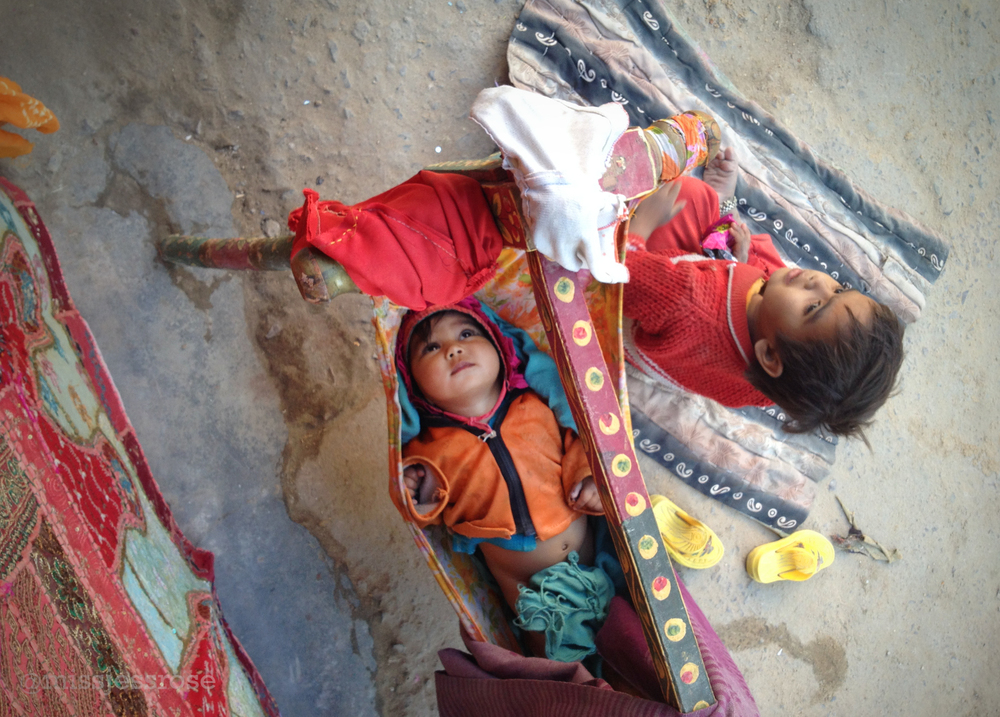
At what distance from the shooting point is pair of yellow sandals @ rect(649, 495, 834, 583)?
2.04 metres

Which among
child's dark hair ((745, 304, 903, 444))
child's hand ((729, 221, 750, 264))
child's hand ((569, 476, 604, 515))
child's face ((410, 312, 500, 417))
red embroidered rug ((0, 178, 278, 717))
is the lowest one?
red embroidered rug ((0, 178, 278, 717))

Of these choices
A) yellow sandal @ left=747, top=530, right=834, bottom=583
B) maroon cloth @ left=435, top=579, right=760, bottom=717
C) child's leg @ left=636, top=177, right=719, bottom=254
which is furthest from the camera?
yellow sandal @ left=747, top=530, right=834, bottom=583

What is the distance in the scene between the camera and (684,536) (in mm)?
2045

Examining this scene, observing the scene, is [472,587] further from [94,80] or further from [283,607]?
[94,80]

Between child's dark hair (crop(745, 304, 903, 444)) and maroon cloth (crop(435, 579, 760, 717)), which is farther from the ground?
child's dark hair (crop(745, 304, 903, 444))

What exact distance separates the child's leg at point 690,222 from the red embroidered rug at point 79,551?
1554 mm

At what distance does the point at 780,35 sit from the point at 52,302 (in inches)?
99.2

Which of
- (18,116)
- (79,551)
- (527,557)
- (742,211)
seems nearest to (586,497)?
(527,557)

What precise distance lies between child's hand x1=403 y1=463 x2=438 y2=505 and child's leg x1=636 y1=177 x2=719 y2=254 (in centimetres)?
95

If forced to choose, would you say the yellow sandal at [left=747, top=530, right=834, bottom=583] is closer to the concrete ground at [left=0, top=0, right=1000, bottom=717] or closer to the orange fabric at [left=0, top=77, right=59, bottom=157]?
the concrete ground at [left=0, top=0, right=1000, bottom=717]

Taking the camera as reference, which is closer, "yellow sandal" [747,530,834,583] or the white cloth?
the white cloth

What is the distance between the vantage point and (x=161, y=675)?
1123mm

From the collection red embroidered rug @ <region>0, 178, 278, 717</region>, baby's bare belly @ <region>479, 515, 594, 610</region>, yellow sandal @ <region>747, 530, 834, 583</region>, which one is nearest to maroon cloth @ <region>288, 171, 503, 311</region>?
red embroidered rug @ <region>0, 178, 278, 717</region>

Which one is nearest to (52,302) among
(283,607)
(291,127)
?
(291,127)
